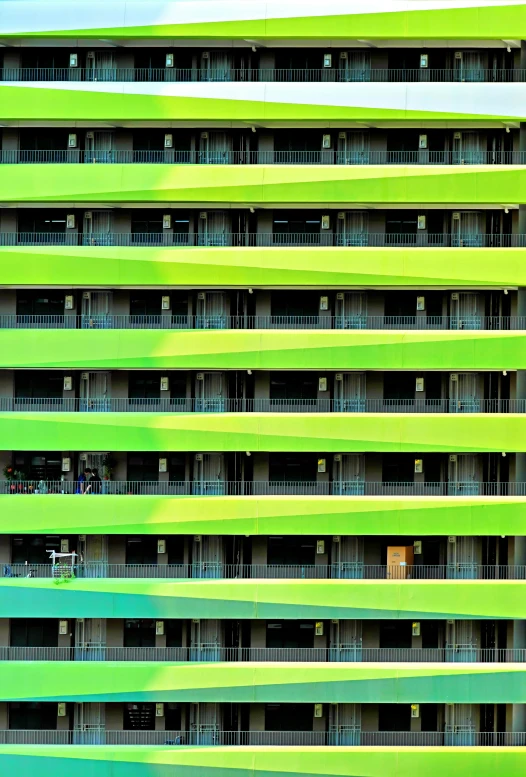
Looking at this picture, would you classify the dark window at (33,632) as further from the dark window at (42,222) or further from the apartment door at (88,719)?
the dark window at (42,222)

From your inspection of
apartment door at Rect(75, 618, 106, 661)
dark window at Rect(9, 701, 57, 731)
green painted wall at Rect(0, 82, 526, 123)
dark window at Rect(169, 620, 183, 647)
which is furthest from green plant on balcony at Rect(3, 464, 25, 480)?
green painted wall at Rect(0, 82, 526, 123)

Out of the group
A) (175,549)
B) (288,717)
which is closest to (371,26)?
(175,549)

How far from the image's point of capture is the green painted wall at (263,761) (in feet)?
148

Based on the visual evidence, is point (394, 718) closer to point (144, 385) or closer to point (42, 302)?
point (144, 385)

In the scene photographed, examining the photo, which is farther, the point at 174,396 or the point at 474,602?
the point at 174,396

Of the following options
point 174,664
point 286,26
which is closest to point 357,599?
point 174,664

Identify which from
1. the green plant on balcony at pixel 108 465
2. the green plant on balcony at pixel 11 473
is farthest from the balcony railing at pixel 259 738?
the green plant on balcony at pixel 108 465

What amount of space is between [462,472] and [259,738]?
1174 cm

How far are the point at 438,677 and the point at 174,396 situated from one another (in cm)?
1360

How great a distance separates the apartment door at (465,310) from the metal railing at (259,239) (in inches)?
72.1

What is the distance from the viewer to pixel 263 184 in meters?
47.1

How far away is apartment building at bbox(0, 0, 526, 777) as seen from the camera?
4581cm

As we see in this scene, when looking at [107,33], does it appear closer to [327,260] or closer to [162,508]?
[327,260]

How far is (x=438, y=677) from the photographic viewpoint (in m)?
45.3
